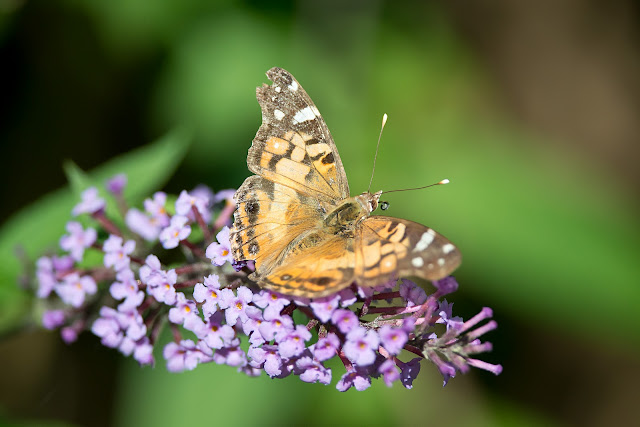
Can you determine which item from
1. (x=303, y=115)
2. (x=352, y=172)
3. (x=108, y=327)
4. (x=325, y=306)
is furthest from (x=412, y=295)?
(x=352, y=172)

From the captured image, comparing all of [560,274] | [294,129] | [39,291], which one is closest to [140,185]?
[39,291]

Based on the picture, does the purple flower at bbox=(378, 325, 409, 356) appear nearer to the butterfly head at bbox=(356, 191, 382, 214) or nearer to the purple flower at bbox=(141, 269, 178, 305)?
the butterfly head at bbox=(356, 191, 382, 214)

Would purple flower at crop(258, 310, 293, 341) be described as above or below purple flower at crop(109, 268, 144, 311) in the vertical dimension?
above

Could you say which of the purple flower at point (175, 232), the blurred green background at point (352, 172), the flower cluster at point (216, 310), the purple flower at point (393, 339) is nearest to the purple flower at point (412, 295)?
the flower cluster at point (216, 310)

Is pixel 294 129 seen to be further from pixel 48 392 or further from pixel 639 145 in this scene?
pixel 639 145

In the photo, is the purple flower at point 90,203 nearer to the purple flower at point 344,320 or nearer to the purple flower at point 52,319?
the purple flower at point 52,319

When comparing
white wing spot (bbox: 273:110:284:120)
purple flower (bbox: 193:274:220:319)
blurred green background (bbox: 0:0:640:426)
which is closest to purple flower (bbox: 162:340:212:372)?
purple flower (bbox: 193:274:220:319)
